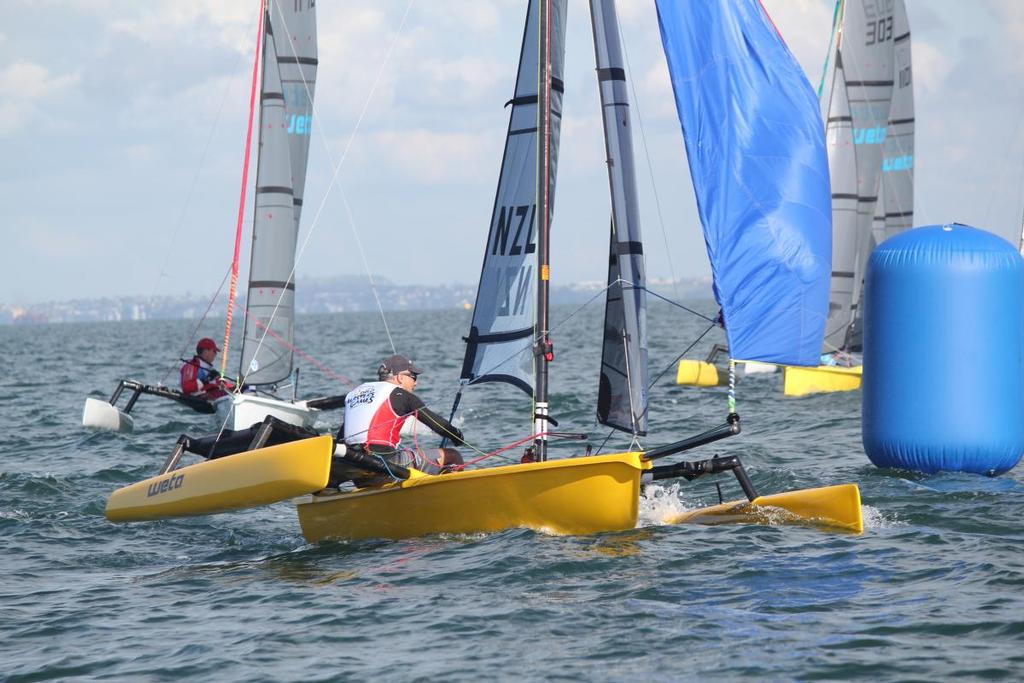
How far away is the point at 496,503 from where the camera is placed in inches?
328

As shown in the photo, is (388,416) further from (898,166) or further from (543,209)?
(898,166)

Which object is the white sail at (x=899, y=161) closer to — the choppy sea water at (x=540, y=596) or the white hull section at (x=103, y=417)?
the choppy sea water at (x=540, y=596)

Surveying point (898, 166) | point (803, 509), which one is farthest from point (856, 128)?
point (803, 509)

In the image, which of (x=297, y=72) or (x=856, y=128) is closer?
(x=297, y=72)

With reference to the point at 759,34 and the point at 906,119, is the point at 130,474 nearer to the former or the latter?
the point at 759,34

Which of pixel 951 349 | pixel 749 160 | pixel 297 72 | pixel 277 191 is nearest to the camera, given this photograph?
pixel 749 160

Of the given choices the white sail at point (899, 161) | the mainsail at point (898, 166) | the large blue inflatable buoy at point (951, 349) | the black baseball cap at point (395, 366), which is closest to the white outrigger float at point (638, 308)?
the black baseball cap at point (395, 366)

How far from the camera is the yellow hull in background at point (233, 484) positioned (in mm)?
8133

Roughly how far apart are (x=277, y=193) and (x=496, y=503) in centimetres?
1043

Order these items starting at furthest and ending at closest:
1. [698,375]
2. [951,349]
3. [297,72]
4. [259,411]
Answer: [698,375], [297,72], [259,411], [951,349]

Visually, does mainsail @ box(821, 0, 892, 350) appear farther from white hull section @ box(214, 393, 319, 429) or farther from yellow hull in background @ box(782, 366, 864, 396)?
white hull section @ box(214, 393, 319, 429)

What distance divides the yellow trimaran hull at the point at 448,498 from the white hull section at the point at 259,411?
637cm

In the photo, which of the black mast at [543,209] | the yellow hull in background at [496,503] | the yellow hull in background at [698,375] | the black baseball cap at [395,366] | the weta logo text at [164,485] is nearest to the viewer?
the yellow hull in background at [496,503]

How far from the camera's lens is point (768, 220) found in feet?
27.3
